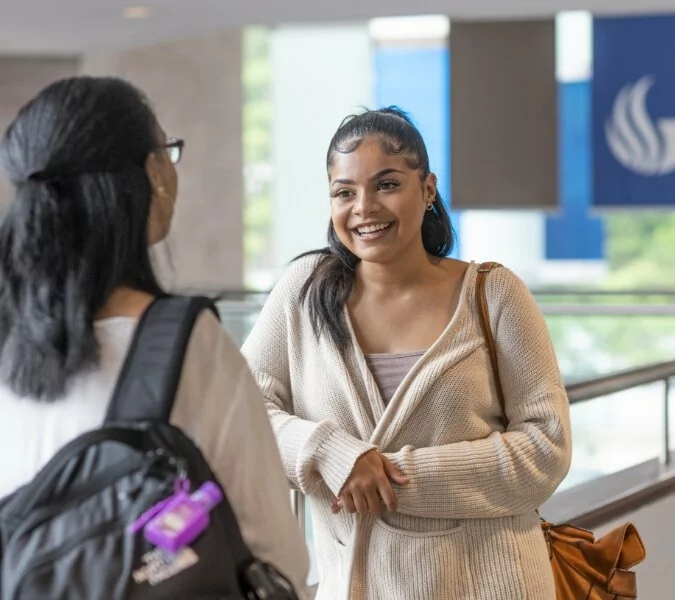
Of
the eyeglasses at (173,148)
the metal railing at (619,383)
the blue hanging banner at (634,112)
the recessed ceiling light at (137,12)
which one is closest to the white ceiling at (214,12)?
the recessed ceiling light at (137,12)

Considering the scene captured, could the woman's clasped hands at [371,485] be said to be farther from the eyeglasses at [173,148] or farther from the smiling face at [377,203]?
the eyeglasses at [173,148]

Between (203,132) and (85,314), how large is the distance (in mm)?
12367

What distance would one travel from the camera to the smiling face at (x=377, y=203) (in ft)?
8.48

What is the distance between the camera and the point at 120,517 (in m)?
1.62

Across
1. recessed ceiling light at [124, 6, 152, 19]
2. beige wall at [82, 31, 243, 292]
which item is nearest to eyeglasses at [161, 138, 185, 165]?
recessed ceiling light at [124, 6, 152, 19]

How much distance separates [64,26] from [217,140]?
3.05 metres

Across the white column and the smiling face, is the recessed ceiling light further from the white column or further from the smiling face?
the smiling face

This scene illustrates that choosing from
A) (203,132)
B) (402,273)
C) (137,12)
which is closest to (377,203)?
(402,273)

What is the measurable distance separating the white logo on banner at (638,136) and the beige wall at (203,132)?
198 inches

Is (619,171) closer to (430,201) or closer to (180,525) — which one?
(430,201)

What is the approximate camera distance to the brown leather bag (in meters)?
2.85

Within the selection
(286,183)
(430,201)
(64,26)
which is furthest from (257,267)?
(430,201)

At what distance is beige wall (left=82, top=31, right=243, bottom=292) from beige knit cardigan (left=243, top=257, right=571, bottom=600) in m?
11.2

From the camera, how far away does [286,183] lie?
665 inches
